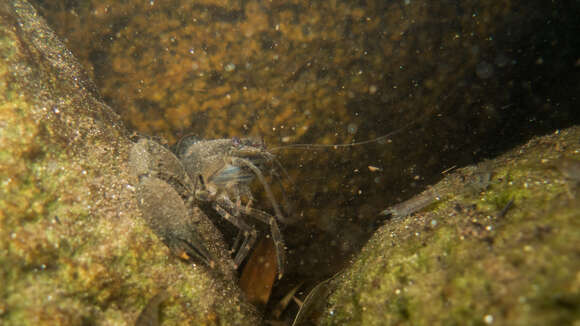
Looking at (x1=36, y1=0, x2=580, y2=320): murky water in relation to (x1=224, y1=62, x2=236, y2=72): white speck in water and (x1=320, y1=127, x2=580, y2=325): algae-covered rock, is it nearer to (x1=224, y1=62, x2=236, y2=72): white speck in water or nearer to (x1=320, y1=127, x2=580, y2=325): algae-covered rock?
(x1=224, y1=62, x2=236, y2=72): white speck in water

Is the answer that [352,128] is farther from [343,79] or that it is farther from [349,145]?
[343,79]

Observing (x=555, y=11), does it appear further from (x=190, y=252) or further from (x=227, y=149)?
(x=190, y=252)

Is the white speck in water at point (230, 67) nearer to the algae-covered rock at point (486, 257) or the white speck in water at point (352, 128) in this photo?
the white speck in water at point (352, 128)

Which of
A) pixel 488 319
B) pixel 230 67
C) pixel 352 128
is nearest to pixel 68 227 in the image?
pixel 230 67

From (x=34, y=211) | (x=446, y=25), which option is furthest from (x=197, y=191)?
(x=446, y=25)

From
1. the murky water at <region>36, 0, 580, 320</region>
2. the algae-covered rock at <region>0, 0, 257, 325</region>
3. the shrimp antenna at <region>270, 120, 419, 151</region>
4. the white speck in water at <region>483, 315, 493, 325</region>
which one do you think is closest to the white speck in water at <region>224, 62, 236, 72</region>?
the murky water at <region>36, 0, 580, 320</region>

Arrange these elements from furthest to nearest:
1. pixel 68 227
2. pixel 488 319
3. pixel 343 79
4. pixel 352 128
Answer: pixel 352 128 → pixel 343 79 → pixel 68 227 → pixel 488 319
